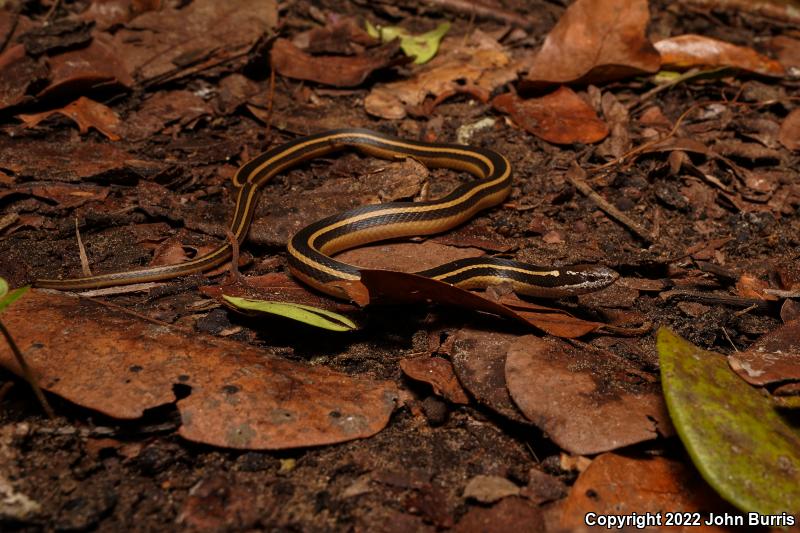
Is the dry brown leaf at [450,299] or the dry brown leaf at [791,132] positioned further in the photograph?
the dry brown leaf at [791,132]

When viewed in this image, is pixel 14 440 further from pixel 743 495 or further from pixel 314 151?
pixel 314 151

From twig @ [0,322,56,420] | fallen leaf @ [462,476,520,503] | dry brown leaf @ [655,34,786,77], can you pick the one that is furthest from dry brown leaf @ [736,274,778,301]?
twig @ [0,322,56,420]

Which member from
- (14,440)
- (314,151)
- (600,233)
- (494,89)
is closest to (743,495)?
(600,233)

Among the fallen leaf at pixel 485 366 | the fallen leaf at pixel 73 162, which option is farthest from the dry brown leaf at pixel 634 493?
the fallen leaf at pixel 73 162

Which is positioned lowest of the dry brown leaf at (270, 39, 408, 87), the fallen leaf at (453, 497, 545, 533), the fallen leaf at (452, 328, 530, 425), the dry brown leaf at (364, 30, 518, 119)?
the fallen leaf at (453, 497, 545, 533)

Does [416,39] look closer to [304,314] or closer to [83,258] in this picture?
[83,258]

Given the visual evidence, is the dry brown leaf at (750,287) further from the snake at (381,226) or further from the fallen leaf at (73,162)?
the fallen leaf at (73,162)

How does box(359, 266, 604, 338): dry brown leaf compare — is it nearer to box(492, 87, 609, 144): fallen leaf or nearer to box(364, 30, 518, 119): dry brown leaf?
box(492, 87, 609, 144): fallen leaf
